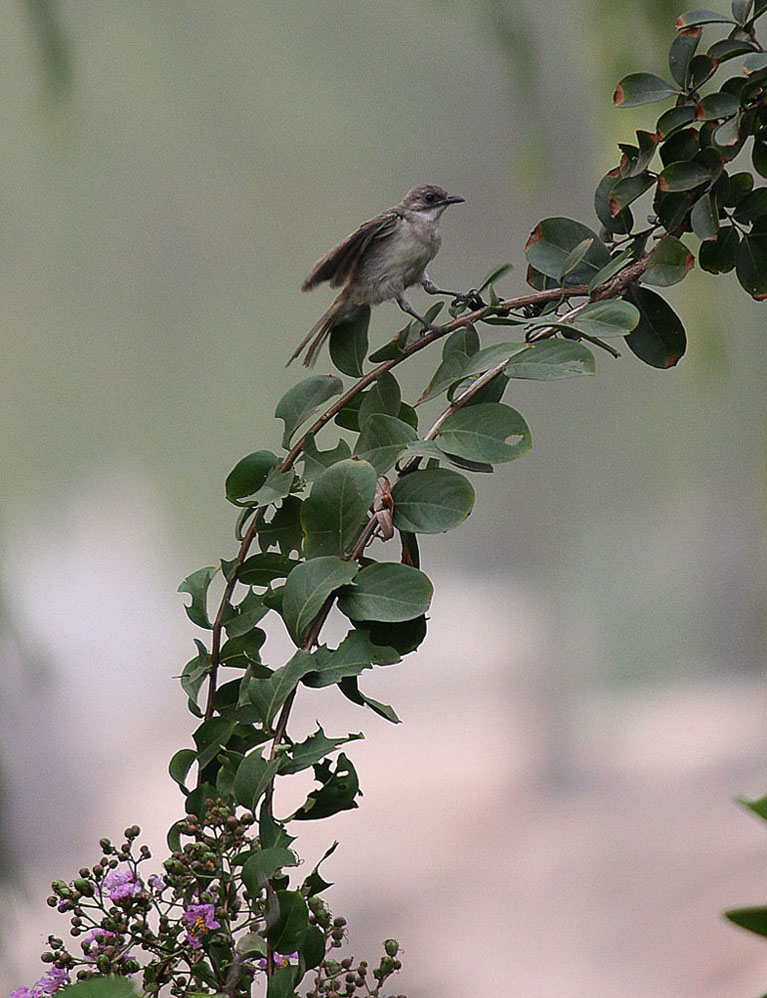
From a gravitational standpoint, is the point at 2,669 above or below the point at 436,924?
above

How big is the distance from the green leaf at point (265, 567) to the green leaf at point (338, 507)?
0.07 m

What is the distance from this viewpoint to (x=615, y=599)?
1.29 meters

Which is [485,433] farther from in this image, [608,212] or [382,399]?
[608,212]

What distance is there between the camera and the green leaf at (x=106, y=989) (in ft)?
0.96

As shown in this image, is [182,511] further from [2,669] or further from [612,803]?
[612,803]

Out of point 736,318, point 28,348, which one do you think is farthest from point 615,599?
point 28,348

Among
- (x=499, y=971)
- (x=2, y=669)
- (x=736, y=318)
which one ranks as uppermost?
(x=736, y=318)

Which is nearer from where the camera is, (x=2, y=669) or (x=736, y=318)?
(x=2, y=669)

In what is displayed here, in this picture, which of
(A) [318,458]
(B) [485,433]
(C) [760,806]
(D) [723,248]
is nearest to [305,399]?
(A) [318,458]

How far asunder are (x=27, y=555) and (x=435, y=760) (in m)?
0.57

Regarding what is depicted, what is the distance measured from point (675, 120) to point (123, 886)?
18.7 inches

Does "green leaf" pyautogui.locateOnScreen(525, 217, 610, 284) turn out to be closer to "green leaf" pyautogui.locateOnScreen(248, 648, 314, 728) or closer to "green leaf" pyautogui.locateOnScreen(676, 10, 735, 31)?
"green leaf" pyautogui.locateOnScreen(676, 10, 735, 31)

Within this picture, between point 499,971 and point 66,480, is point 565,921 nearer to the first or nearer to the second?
point 499,971

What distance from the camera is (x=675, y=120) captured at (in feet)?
1.77
